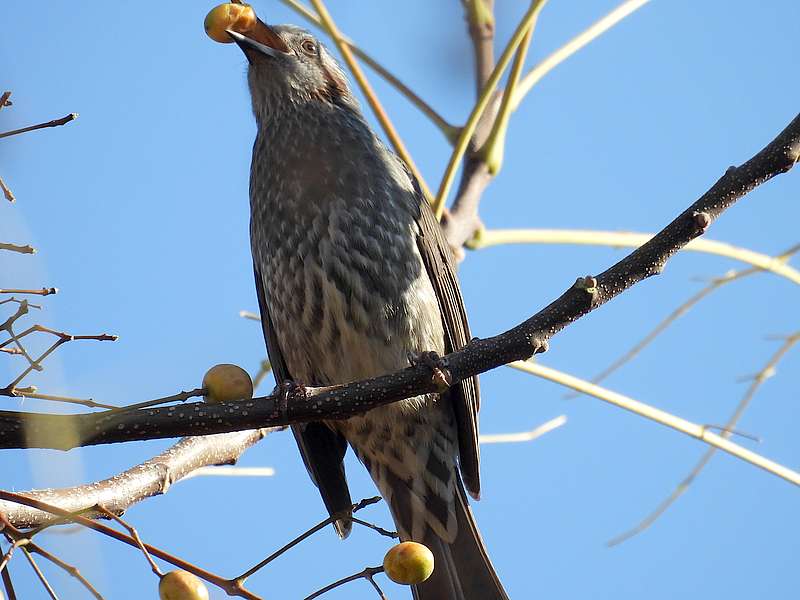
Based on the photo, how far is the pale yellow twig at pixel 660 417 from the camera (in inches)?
112

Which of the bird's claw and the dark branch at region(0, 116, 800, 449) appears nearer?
the dark branch at region(0, 116, 800, 449)

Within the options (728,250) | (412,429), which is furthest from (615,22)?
(412,429)

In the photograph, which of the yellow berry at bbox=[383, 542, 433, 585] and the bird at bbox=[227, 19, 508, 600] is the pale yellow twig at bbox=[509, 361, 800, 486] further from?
the yellow berry at bbox=[383, 542, 433, 585]

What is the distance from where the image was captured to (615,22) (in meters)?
3.32

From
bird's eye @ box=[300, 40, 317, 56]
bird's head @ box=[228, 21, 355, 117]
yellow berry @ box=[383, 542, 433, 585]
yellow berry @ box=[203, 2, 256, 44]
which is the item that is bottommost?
yellow berry @ box=[383, 542, 433, 585]

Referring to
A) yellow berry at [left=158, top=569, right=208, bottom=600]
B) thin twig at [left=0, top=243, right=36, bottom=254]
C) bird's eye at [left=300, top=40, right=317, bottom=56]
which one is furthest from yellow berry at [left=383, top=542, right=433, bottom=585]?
bird's eye at [left=300, top=40, right=317, bottom=56]

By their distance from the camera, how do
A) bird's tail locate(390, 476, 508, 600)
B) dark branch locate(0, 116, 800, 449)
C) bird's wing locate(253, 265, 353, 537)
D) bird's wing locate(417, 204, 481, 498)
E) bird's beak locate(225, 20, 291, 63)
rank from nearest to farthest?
dark branch locate(0, 116, 800, 449) → bird's tail locate(390, 476, 508, 600) → bird's wing locate(417, 204, 481, 498) → bird's wing locate(253, 265, 353, 537) → bird's beak locate(225, 20, 291, 63)

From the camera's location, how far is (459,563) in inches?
130

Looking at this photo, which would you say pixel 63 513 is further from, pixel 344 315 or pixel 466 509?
pixel 466 509

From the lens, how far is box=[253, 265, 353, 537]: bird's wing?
3.49 m

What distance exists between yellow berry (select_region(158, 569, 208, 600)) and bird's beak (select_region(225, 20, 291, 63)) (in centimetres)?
244

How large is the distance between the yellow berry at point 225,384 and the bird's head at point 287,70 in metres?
1.92

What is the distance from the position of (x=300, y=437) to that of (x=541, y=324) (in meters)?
1.64

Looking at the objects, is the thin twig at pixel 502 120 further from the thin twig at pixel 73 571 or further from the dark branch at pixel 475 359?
the thin twig at pixel 73 571
